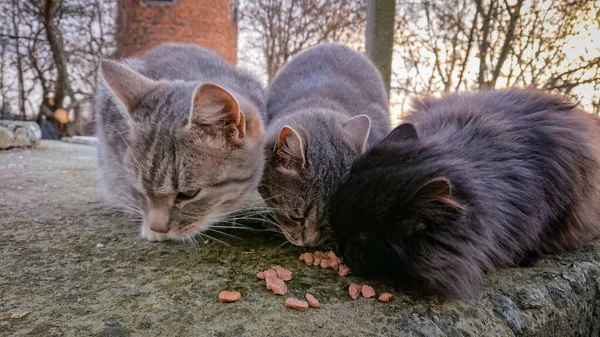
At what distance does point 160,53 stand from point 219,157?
1313 millimetres

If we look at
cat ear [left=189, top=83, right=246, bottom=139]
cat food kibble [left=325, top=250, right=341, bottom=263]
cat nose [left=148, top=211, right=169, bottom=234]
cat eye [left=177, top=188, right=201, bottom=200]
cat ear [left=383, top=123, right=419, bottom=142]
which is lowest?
cat food kibble [left=325, top=250, right=341, bottom=263]

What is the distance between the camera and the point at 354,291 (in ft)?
5.10

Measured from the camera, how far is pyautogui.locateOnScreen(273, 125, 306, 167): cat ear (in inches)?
75.5

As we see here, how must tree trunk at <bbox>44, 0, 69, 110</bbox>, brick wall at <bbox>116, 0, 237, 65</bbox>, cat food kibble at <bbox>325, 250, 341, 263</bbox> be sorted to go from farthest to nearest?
brick wall at <bbox>116, 0, 237, 65</bbox> → tree trunk at <bbox>44, 0, 69, 110</bbox> → cat food kibble at <bbox>325, 250, 341, 263</bbox>

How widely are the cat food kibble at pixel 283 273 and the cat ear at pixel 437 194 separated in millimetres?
549

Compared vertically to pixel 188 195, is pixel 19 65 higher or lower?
higher

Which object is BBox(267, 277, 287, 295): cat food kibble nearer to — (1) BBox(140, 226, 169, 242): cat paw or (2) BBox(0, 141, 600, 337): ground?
(2) BBox(0, 141, 600, 337): ground

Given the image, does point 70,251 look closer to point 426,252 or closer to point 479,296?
point 426,252

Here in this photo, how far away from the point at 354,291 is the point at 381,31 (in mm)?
3790

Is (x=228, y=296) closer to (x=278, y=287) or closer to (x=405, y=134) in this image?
(x=278, y=287)

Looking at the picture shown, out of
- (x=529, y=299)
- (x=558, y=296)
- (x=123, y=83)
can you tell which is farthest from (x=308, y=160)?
(x=558, y=296)

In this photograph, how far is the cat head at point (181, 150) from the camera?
73.5 inches

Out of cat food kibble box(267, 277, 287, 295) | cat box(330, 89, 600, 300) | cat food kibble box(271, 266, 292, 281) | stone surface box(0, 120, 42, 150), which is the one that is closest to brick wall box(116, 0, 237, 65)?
stone surface box(0, 120, 42, 150)

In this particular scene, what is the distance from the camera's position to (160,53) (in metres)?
2.90
